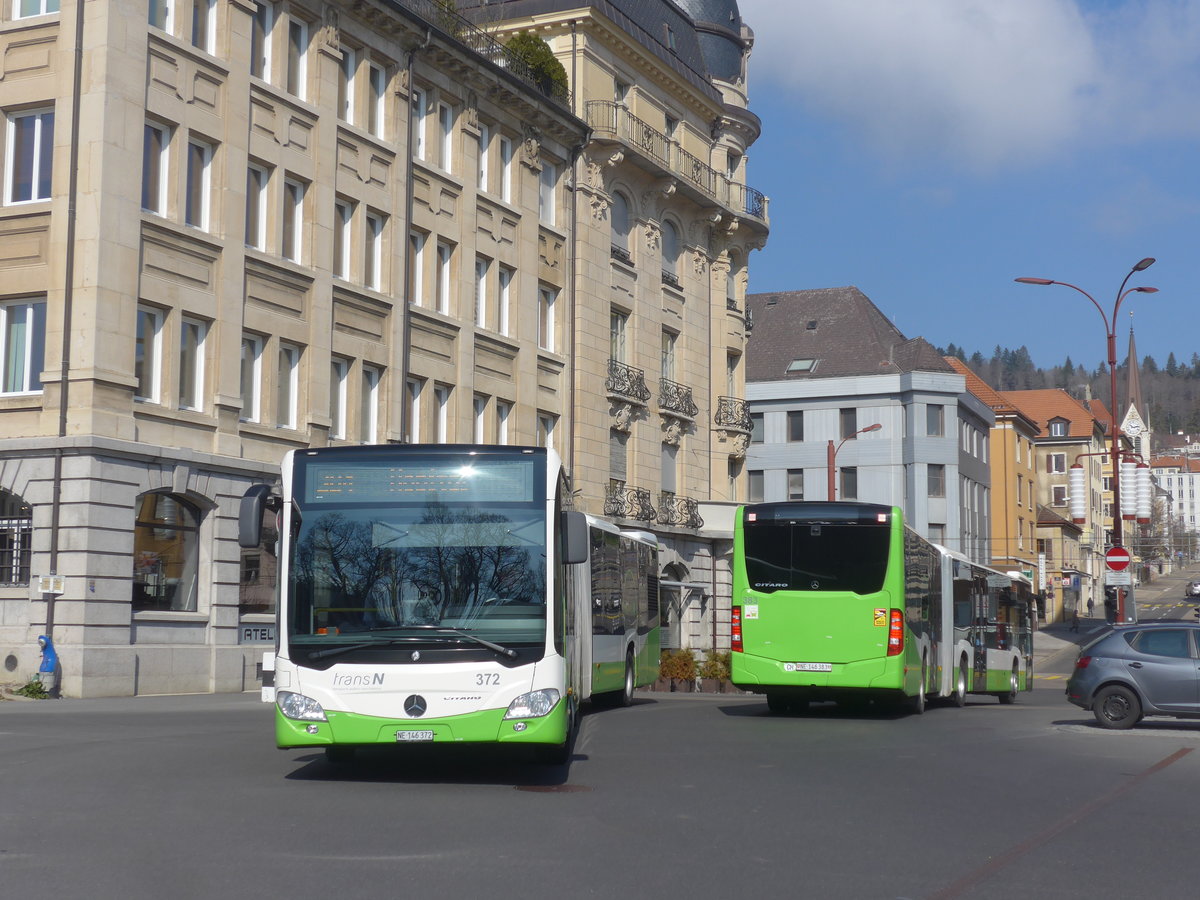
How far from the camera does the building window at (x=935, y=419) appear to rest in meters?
76.1

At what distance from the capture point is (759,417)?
78188mm

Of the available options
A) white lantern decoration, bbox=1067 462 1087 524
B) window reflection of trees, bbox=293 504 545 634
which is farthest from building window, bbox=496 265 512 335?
window reflection of trees, bbox=293 504 545 634

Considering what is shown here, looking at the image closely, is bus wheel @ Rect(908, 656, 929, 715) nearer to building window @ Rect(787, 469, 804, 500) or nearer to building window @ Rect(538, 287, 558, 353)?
building window @ Rect(538, 287, 558, 353)

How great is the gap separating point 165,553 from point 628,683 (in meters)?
8.58

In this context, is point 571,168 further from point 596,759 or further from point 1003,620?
point 596,759

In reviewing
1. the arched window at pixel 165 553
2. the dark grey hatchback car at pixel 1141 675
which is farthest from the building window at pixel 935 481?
the dark grey hatchback car at pixel 1141 675

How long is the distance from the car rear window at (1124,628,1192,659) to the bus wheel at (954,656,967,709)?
680cm

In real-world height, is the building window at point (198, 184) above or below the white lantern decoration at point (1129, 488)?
above

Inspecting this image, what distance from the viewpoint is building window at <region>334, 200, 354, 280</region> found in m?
33.7

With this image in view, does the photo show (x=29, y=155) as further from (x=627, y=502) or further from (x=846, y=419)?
(x=846, y=419)

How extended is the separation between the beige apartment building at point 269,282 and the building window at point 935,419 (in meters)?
30.6

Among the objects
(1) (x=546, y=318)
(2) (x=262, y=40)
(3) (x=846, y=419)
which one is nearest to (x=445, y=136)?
(1) (x=546, y=318)

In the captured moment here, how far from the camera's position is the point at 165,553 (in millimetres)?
28219

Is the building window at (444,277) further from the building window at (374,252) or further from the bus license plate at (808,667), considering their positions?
the bus license plate at (808,667)
